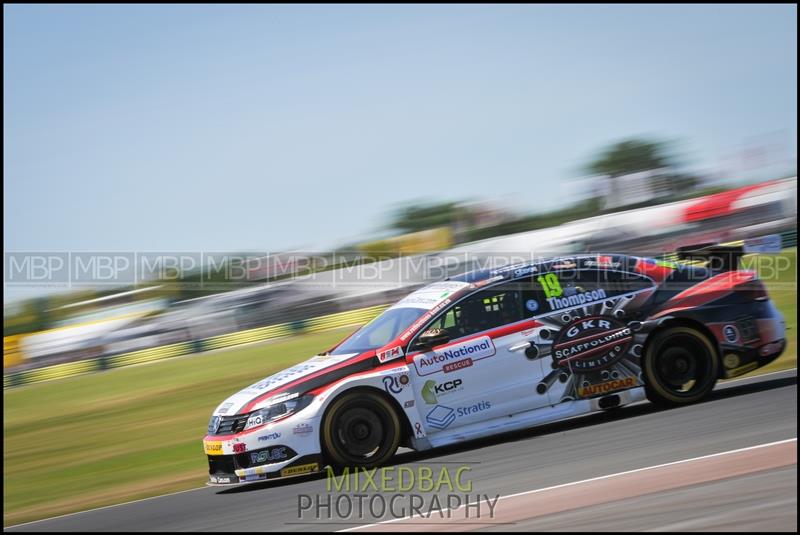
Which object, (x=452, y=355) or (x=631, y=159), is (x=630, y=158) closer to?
(x=631, y=159)

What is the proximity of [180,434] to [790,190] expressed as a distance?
52.3 feet

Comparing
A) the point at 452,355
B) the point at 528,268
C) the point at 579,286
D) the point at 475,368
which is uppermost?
the point at 528,268

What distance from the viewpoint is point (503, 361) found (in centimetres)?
702

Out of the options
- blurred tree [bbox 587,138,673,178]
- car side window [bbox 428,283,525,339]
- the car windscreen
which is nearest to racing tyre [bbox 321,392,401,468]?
the car windscreen

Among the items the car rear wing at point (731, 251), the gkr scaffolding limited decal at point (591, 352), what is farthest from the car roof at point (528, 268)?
the car rear wing at point (731, 251)

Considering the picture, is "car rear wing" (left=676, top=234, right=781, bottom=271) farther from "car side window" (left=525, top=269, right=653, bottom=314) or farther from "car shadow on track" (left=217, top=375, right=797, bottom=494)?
"car shadow on track" (left=217, top=375, right=797, bottom=494)

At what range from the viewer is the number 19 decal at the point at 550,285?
7363 millimetres

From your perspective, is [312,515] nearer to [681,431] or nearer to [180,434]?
[681,431]

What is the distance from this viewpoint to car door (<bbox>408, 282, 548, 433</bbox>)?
6.89m

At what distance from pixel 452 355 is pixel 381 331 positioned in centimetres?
81

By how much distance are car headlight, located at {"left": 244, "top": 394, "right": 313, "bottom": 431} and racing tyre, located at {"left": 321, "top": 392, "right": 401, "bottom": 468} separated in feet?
0.73

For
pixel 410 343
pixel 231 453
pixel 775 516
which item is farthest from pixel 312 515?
pixel 775 516

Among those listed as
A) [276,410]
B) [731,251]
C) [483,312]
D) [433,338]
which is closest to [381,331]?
[433,338]

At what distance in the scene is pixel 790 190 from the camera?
800 inches
